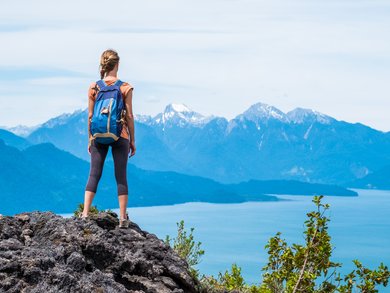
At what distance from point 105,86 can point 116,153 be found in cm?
79

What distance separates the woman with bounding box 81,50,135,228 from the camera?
7895 mm

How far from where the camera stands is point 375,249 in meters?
149

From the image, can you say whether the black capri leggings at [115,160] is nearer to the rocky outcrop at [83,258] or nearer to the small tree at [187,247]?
the rocky outcrop at [83,258]

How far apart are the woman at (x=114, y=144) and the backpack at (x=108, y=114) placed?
0.07m

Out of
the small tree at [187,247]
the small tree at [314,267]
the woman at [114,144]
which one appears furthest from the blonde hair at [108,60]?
the small tree at [187,247]

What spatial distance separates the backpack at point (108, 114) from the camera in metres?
7.72

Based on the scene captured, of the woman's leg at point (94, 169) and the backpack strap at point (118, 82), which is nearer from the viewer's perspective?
the backpack strap at point (118, 82)

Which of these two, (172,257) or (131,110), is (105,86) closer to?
(131,110)

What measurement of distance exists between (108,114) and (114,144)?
45 cm

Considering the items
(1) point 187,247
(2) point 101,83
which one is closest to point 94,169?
(2) point 101,83

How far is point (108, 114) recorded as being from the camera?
25.3 feet

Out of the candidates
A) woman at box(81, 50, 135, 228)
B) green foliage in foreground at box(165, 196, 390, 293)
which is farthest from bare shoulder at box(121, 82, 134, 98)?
green foliage in foreground at box(165, 196, 390, 293)

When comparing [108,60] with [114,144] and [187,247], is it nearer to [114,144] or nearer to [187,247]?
[114,144]

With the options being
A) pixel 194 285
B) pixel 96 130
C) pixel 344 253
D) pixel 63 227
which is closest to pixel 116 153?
pixel 96 130
